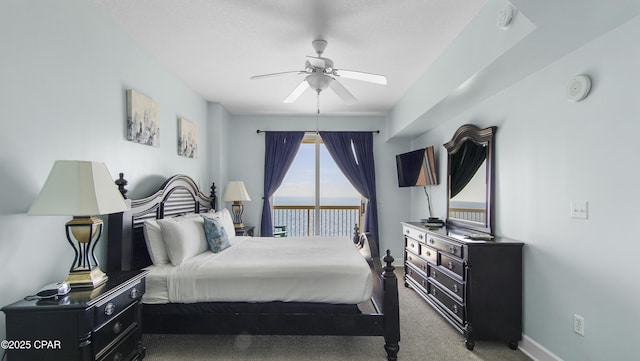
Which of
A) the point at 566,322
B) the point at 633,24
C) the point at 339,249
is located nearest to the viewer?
the point at 633,24

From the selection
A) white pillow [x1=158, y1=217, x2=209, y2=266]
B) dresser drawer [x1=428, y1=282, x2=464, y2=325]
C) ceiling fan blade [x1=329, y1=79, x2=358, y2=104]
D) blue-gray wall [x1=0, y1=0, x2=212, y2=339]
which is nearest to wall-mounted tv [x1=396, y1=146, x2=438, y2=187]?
dresser drawer [x1=428, y1=282, x2=464, y2=325]

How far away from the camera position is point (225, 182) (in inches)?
196

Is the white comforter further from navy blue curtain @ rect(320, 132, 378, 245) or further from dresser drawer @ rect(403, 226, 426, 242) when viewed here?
navy blue curtain @ rect(320, 132, 378, 245)

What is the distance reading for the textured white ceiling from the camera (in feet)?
7.00

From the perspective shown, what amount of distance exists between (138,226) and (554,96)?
3477mm

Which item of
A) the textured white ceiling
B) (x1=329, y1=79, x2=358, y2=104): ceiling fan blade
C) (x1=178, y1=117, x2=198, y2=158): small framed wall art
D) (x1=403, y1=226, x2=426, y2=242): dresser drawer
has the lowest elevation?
(x1=403, y1=226, x2=426, y2=242): dresser drawer

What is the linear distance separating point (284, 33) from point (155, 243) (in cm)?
209

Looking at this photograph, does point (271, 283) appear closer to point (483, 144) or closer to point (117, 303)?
point (117, 303)

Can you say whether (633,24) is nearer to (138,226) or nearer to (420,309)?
(420,309)

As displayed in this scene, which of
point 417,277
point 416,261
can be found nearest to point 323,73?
point 416,261

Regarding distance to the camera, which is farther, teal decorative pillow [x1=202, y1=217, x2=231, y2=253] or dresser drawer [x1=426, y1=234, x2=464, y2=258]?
teal decorative pillow [x1=202, y1=217, x2=231, y2=253]

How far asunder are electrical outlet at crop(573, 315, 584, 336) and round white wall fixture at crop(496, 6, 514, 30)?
6.39ft

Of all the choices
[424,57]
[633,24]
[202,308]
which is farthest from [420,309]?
[633,24]

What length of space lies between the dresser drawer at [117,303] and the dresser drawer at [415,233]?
2.79 m
